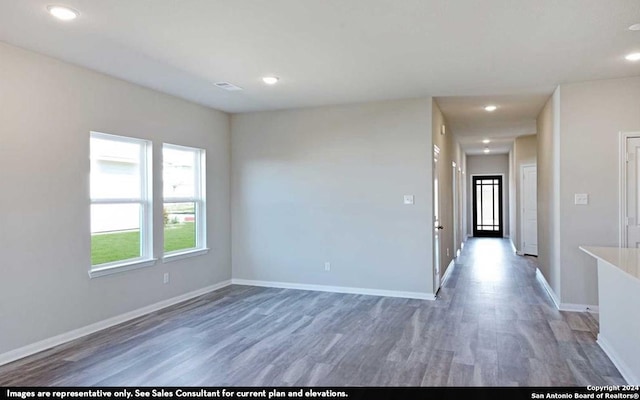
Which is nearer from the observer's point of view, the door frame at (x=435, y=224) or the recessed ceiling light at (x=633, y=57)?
the recessed ceiling light at (x=633, y=57)

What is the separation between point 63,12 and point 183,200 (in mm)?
2983

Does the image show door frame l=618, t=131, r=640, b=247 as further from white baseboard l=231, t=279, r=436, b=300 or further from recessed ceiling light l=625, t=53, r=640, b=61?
white baseboard l=231, t=279, r=436, b=300

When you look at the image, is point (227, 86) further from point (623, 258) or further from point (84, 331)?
point (623, 258)

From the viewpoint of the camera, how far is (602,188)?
460 cm

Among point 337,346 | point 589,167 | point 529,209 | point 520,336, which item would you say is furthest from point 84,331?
point 529,209

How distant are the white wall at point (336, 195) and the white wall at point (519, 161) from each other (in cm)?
491

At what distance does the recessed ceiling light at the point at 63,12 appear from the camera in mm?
2765

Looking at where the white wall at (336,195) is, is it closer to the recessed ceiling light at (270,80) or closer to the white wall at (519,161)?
the recessed ceiling light at (270,80)

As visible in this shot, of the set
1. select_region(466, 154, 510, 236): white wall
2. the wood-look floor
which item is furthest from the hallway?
select_region(466, 154, 510, 236): white wall

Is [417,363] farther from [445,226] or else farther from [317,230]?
[445,226]

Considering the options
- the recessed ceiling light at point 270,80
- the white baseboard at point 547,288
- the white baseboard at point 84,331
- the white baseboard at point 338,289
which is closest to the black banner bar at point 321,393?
the white baseboard at point 84,331

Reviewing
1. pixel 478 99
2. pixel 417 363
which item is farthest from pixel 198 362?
pixel 478 99

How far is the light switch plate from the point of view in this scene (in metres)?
4.65

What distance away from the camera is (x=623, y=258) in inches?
121
